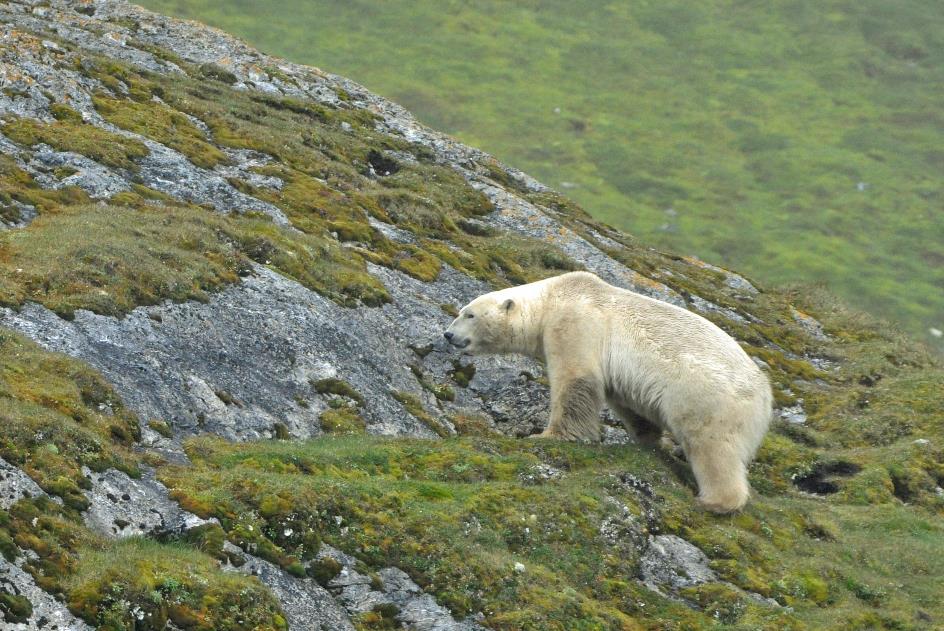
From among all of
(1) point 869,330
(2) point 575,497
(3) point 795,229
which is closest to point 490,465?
(2) point 575,497

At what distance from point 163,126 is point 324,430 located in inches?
740

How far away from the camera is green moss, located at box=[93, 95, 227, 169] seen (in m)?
34.7

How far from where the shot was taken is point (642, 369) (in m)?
20.8

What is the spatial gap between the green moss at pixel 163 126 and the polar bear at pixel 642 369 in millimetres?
14998

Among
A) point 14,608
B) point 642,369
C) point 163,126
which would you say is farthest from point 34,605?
point 163,126

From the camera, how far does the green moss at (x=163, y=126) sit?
114 ft

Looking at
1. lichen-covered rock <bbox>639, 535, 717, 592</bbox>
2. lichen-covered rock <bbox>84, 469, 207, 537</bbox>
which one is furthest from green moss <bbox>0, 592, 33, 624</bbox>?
lichen-covered rock <bbox>639, 535, 717, 592</bbox>

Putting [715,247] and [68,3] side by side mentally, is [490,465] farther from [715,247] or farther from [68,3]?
[715,247]

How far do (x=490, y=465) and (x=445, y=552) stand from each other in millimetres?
3935

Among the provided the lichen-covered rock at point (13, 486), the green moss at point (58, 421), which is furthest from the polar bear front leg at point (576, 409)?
the lichen-covered rock at point (13, 486)

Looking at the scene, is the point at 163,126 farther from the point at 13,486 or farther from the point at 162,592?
the point at 162,592

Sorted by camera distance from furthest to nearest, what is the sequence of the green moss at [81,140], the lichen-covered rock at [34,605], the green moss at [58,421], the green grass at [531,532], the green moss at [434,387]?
1. the green moss at [81,140]
2. the green moss at [434,387]
3. the green grass at [531,532]
4. the green moss at [58,421]
5. the lichen-covered rock at [34,605]

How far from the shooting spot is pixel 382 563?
14.8m

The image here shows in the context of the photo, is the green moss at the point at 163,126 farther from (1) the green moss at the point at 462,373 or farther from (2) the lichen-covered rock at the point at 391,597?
(2) the lichen-covered rock at the point at 391,597
